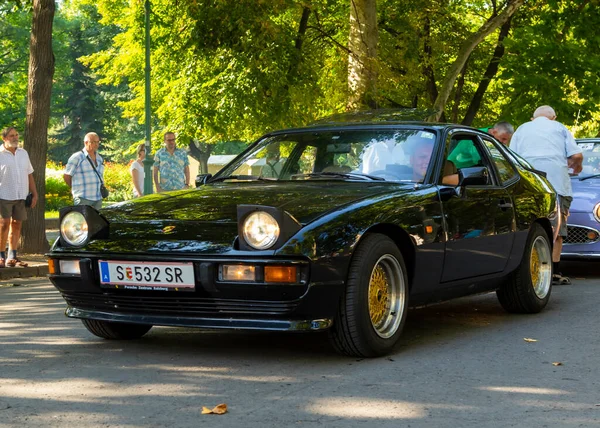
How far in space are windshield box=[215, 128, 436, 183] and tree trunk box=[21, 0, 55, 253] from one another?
8.31 meters

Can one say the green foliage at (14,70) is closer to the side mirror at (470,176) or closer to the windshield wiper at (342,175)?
the windshield wiper at (342,175)

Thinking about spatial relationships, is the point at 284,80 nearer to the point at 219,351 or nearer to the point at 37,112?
the point at 37,112

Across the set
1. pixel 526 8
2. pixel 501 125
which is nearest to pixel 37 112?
pixel 501 125

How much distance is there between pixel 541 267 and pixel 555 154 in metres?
2.22

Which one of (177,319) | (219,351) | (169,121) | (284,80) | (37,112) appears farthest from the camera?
(169,121)

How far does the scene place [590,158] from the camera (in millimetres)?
12688

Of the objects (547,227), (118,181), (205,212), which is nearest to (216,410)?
(205,212)

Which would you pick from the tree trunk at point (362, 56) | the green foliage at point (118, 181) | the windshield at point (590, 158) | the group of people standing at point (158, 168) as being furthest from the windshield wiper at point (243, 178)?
the green foliage at point (118, 181)

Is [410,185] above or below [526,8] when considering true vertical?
below

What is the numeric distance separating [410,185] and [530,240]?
178 centimetres

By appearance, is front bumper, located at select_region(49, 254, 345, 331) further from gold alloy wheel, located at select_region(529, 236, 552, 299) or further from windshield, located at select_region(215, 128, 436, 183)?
gold alloy wheel, located at select_region(529, 236, 552, 299)

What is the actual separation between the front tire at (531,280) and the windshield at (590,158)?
4080 mm

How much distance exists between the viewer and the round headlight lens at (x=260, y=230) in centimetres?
561

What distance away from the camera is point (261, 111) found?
81.6 feet
